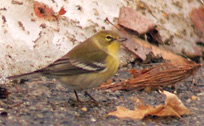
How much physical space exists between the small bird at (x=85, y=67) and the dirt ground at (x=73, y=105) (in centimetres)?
24

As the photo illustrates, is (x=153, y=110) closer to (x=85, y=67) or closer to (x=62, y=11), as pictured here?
(x=85, y=67)

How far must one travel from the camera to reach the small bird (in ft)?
17.7

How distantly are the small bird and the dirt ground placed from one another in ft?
0.79

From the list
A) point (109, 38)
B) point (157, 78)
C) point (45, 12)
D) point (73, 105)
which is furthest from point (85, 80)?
point (45, 12)

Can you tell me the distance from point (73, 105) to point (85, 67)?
0.42 metres

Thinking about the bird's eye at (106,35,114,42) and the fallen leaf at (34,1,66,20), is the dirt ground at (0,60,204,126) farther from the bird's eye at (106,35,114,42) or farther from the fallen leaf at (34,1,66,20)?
the fallen leaf at (34,1,66,20)

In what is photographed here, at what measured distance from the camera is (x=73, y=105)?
5.39 m

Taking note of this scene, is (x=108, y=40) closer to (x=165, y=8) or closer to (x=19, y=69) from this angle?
(x=19, y=69)

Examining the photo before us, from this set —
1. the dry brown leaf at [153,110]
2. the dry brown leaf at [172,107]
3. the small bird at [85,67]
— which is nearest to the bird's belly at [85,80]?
the small bird at [85,67]

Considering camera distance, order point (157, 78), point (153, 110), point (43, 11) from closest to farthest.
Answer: point (153, 110), point (157, 78), point (43, 11)

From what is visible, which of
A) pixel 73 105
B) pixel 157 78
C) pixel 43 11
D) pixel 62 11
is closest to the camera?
pixel 73 105

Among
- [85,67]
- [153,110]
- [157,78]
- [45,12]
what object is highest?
[45,12]

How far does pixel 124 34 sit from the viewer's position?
22.1 feet

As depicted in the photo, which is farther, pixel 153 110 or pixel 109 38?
pixel 109 38
